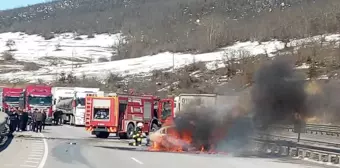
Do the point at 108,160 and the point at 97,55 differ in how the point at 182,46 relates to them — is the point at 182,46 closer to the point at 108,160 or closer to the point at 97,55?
the point at 97,55

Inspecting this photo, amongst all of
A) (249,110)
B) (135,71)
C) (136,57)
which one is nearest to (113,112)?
(249,110)

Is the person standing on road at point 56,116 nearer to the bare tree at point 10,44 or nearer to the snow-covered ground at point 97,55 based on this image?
the snow-covered ground at point 97,55

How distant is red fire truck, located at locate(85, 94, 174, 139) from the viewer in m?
35.6

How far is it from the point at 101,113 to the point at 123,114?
126 cm

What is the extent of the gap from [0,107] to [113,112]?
24259 millimetres

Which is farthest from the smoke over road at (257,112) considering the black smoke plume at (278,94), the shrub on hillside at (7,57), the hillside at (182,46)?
the shrub on hillside at (7,57)

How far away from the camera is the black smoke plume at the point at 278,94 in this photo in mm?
25906

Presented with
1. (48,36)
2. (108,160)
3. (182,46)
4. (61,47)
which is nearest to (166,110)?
(108,160)

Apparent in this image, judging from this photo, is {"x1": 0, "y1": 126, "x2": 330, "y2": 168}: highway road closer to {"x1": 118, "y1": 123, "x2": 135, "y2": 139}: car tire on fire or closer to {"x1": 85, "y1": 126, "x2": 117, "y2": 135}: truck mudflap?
{"x1": 85, "y1": 126, "x2": 117, "y2": 135}: truck mudflap

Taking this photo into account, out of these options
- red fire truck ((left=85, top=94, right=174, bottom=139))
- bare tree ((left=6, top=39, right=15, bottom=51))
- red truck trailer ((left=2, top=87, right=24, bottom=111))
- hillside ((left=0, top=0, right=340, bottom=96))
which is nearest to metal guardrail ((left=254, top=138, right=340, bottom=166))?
hillside ((left=0, top=0, right=340, bottom=96))

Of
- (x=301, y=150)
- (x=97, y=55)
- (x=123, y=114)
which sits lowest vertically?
(x=301, y=150)

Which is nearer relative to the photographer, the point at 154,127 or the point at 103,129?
the point at 103,129

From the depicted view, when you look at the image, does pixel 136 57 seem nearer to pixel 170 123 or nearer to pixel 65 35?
pixel 65 35

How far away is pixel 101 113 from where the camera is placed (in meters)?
36.0
